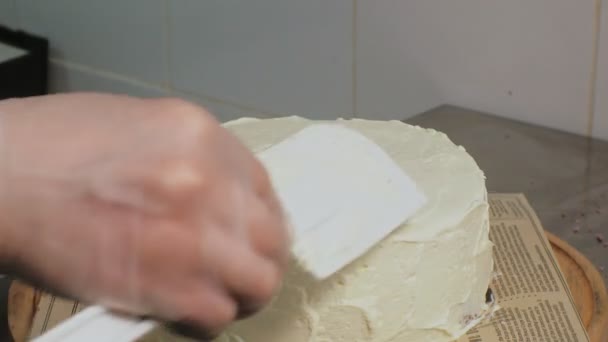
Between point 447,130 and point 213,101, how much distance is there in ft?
1.19

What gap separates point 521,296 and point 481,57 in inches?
12.7

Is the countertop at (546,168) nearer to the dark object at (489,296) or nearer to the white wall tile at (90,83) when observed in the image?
the dark object at (489,296)

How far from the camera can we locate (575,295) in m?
0.65

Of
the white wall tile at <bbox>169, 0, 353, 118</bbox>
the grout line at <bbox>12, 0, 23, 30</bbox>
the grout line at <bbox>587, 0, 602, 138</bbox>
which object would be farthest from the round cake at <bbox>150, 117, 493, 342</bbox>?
the grout line at <bbox>12, 0, 23, 30</bbox>

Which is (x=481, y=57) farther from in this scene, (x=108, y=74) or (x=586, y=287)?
(x=108, y=74)

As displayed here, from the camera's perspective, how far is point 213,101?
1129 millimetres

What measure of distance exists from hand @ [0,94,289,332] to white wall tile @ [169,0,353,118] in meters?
0.63

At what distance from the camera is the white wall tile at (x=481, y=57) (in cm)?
83

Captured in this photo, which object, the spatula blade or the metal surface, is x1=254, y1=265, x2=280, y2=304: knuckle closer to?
the spatula blade

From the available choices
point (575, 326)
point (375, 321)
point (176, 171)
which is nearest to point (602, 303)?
point (575, 326)

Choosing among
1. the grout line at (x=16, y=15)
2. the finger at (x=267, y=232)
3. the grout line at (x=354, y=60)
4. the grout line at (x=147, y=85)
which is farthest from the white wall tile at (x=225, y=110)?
the finger at (x=267, y=232)

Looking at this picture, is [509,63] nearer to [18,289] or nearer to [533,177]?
[533,177]

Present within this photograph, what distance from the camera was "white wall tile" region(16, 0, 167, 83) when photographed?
45.8 inches

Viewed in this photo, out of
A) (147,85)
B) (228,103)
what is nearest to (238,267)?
(228,103)
